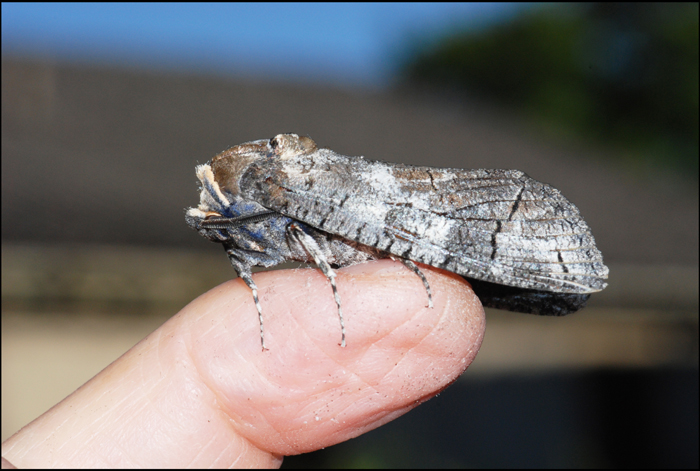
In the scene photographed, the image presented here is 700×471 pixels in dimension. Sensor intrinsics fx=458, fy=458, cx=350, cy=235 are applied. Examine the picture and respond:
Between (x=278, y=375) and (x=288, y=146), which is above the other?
(x=288, y=146)

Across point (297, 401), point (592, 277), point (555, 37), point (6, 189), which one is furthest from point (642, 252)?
point (555, 37)

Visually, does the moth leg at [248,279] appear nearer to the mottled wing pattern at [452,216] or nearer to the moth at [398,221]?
the moth at [398,221]

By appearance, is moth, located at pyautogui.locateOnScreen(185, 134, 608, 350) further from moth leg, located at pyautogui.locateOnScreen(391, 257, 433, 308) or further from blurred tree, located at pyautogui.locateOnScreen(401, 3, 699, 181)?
blurred tree, located at pyautogui.locateOnScreen(401, 3, 699, 181)

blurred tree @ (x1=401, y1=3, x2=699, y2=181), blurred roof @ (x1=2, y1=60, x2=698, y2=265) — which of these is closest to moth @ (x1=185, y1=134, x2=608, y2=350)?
blurred roof @ (x1=2, y1=60, x2=698, y2=265)

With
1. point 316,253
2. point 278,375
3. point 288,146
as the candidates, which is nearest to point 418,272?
point 316,253

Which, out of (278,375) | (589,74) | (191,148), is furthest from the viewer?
(589,74)

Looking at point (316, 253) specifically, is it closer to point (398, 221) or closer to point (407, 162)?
point (398, 221)

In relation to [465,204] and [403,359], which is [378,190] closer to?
[465,204]
